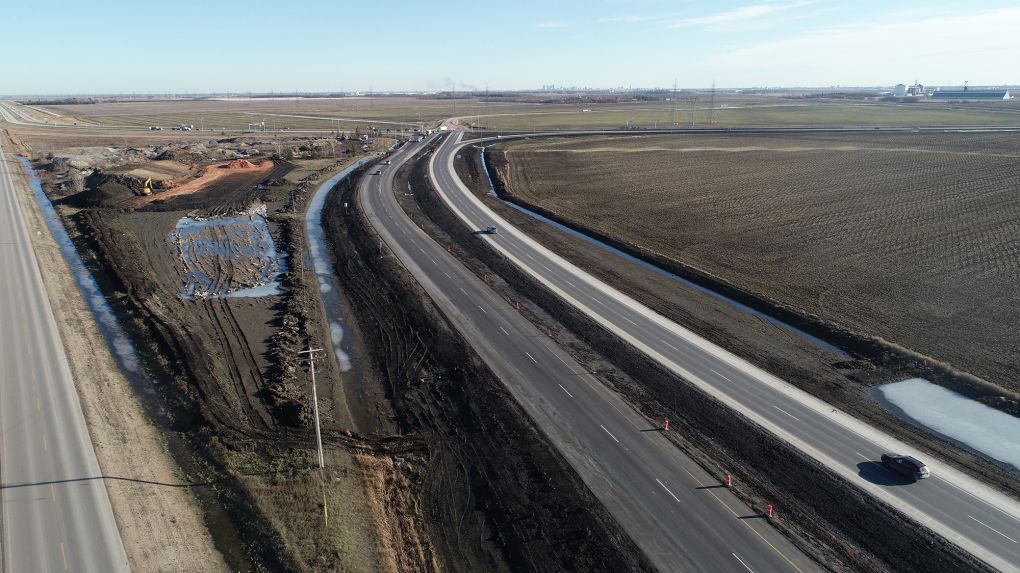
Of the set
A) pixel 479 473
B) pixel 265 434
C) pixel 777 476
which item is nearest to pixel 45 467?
pixel 265 434

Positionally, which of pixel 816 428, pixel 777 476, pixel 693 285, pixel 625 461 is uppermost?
pixel 693 285

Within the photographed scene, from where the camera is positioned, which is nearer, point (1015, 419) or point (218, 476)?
point (218, 476)

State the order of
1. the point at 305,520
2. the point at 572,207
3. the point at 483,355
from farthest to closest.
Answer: the point at 572,207 < the point at 483,355 < the point at 305,520

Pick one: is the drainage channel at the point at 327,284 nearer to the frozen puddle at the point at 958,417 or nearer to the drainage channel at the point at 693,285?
the drainage channel at the point at 693,285

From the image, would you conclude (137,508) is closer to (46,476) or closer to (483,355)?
(46,476)

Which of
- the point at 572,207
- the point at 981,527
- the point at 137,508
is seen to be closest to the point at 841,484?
the point at 981,527

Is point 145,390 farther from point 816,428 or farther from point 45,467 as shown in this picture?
point 816,428

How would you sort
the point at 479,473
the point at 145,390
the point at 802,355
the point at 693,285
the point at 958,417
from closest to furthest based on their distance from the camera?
the point at 479,473, the point at 958,417, the point at 145,390, the point at 802,355, the point at 693,285

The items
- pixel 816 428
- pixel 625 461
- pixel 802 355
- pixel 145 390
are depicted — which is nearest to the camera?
pixel 625 461
